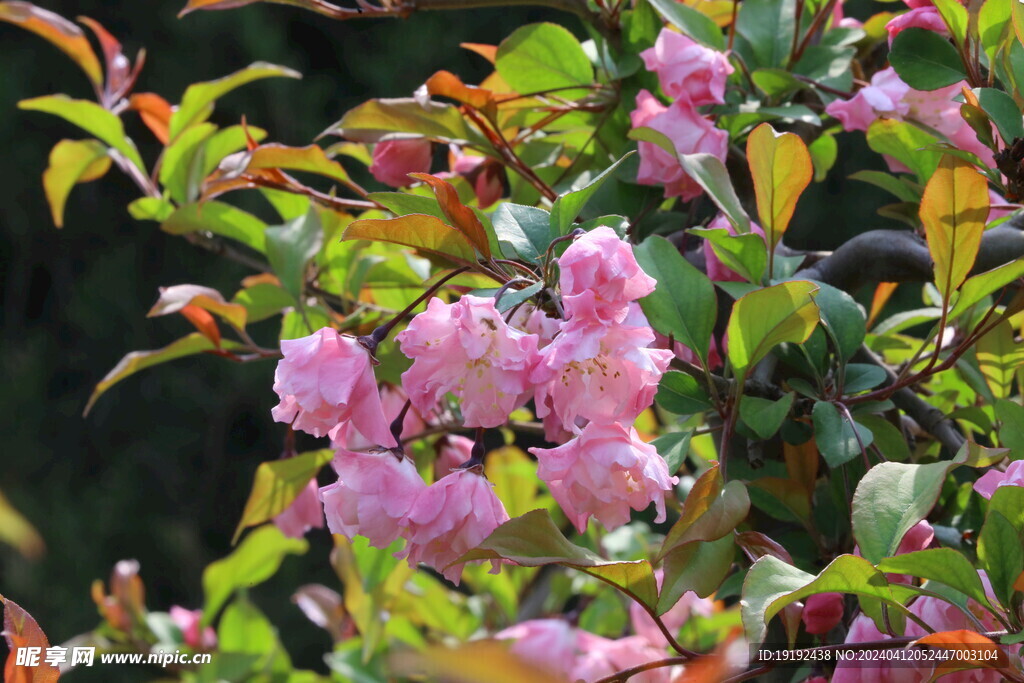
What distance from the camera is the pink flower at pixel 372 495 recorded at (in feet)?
1.31

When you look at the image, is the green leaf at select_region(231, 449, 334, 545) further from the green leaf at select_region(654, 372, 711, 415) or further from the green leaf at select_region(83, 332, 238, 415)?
the green leaf at select_region(654, 372, 711, 415)

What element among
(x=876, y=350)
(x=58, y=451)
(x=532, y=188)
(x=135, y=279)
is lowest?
(x=58, y=451)

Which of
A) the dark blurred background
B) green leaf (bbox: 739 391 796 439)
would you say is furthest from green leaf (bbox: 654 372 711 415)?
the dark blurred background

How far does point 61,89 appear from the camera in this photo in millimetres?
2035

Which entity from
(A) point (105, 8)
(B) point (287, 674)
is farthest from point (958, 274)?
(A) point (105, 8)

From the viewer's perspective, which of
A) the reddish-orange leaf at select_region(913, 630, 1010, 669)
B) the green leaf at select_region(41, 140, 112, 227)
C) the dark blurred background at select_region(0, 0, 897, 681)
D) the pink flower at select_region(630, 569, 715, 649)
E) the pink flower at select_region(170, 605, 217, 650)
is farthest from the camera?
the dark blurred background at select_region(0, 0, 897, 681)

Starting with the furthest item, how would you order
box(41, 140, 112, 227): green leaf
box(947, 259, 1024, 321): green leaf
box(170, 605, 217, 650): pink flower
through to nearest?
box(170, 605, 217, 650): pink flower → box(41, 140, 112, 227): green leaf → box(947, 259, 1024, 321): green leaf

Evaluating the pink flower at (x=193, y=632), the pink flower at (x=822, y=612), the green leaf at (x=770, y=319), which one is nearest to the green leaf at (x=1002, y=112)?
the green leaf at (x=770, y=319)

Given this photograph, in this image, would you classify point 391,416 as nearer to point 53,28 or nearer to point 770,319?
point 770,319

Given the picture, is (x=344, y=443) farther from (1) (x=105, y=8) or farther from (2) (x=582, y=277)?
(1) (x=105, y=8)

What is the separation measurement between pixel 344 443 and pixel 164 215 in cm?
39

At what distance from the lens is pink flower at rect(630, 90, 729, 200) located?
1.77ft

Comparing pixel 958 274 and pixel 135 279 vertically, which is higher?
pixel 958 274

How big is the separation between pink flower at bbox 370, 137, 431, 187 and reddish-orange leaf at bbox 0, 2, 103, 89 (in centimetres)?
32
